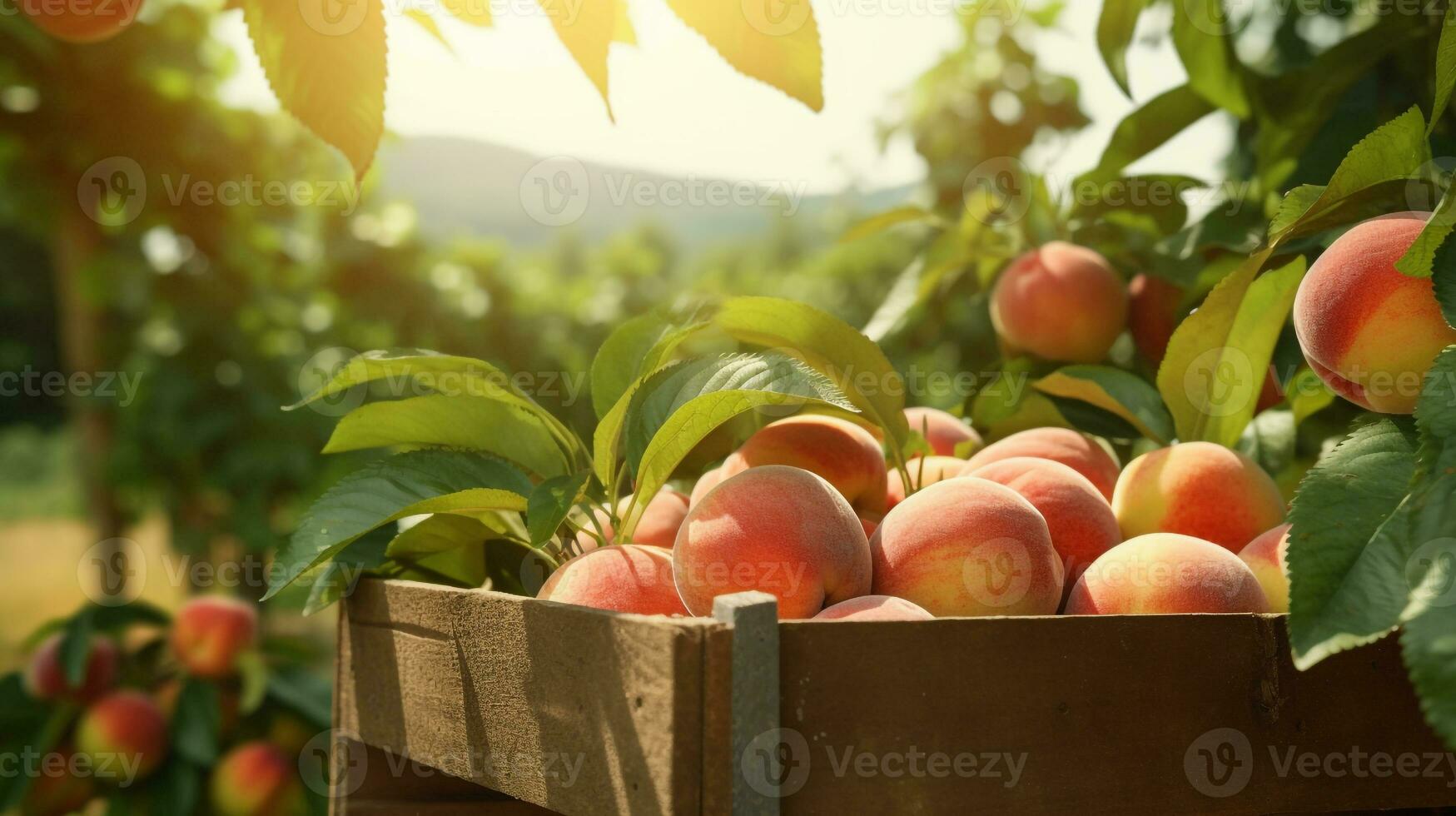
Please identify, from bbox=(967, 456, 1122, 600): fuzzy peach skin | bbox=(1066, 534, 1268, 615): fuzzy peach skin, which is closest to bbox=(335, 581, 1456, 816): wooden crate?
bbox=(1066, 534, 1268, 615): fuzzy peach skin

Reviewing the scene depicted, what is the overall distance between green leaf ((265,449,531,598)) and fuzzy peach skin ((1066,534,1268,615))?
1.18ft

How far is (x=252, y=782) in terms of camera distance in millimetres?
1437

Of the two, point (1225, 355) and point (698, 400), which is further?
point (1225, 355)

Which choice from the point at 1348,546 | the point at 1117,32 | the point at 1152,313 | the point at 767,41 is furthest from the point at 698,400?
the point at 1152,313

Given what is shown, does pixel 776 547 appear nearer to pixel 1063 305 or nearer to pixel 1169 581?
pixel 1169 581

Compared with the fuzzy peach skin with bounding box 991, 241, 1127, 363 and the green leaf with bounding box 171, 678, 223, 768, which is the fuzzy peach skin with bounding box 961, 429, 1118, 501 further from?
the green leaf with bounding box 171, 678, 223, 768

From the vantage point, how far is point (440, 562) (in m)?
0.79

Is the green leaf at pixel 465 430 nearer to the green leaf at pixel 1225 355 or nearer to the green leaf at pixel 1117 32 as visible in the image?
the green leaf at pixel 1225 355

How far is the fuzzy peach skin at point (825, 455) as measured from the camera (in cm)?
75

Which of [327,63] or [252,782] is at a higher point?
[327,63]

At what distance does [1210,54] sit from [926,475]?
503mm

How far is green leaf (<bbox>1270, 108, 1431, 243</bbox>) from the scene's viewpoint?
0.64 metres

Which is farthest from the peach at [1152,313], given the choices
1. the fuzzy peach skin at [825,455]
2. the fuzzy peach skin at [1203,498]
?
the fuzzy peach skin at [825,455]

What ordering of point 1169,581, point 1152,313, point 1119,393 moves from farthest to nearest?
point 1152,313, point 1119,393, point 1169,581
